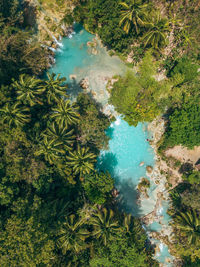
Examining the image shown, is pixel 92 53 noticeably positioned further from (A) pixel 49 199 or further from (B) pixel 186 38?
(A) pixel 49 199

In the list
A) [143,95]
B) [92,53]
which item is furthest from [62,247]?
[92,53]

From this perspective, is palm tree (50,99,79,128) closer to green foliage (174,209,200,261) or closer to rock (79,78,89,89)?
rock (79,78,89,89)

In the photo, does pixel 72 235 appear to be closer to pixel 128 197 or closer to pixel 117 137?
pixel 128 197

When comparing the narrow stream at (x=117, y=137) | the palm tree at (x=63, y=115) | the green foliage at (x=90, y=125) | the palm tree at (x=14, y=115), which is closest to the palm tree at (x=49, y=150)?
the palm tree at (x=63, y=115)

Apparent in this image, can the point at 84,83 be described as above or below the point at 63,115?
above

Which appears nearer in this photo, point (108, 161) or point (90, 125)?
point (90, 125)

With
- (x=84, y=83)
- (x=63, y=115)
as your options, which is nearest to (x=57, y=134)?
(x=63, y=115)

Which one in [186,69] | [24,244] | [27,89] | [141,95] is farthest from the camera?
[141,95]

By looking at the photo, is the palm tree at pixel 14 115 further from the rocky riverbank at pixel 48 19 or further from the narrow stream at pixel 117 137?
the rocky riverbank at pixel 48 19
